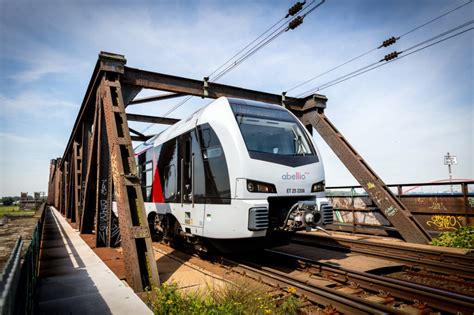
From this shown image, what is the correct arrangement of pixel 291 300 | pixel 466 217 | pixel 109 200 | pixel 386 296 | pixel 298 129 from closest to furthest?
pixel 291 300, pixel 386 296, pixel 298 129, pixel 109 200, pixel 466 217

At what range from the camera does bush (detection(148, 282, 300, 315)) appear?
384 centimetres

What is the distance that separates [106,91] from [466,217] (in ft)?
36.1

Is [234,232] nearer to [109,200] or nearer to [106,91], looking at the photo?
[109,200]

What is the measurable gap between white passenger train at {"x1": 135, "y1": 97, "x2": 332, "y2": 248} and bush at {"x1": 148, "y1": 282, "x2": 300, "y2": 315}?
1.52m

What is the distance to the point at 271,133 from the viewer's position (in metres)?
7.11

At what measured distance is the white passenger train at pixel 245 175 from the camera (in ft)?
20.0

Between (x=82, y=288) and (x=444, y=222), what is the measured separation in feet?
Result: 34.4

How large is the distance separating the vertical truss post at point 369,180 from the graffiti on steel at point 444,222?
1.02 metres

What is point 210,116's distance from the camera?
7047 mm

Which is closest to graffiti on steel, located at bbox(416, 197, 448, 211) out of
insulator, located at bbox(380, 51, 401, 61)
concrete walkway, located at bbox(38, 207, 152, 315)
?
insulator, located at bbox(380, 51, 401, 61)

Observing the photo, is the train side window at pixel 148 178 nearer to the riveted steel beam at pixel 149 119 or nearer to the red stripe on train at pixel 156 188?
the red stripe on train at pixel 156 188

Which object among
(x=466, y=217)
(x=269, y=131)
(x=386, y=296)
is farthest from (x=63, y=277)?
(x=466, y=217)

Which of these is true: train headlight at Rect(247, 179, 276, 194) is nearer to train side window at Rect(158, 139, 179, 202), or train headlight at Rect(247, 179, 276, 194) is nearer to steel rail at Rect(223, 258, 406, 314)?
steel rail at Rect(223, 258, 406, 314)

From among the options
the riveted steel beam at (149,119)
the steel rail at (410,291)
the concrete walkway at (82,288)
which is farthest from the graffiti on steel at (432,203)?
the riveted steel beam at (149,119)
